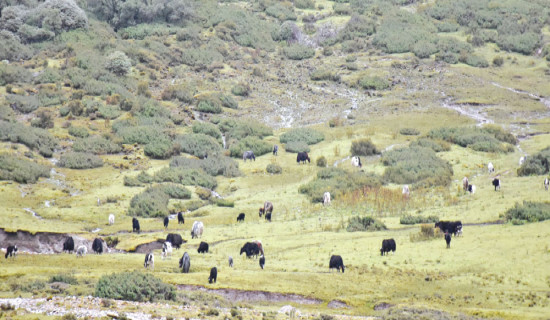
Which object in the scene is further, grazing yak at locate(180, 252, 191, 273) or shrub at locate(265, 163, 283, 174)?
shrub at locate(265, 163, 283, 174)

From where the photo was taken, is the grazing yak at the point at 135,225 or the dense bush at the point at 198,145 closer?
the grazing yak at the point at 135,225

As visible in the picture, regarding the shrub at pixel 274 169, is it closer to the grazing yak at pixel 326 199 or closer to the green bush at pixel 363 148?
the green bush at pixel 363 148

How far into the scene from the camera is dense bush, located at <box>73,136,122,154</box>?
49531mm

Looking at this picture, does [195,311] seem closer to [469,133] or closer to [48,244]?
Result: [48,244]

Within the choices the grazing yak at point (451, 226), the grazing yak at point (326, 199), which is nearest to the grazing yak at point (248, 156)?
the grazing yak at point (326, 199)

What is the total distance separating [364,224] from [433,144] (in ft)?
56.5

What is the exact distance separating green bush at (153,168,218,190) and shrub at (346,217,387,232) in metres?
12.9

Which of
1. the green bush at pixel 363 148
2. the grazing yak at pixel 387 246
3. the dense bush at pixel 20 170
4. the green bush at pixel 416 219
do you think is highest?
the green bush at pixel 363 148

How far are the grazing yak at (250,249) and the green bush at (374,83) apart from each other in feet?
137

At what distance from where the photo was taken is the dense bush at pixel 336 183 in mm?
40469

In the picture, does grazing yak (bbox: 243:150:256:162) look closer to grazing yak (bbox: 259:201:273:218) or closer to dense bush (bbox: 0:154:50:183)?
grazing yak (bbox: 259:201:273:218)

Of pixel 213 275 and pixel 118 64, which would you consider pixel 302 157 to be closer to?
pixel 118 64

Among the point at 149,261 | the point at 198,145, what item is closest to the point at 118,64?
the point at 198,145

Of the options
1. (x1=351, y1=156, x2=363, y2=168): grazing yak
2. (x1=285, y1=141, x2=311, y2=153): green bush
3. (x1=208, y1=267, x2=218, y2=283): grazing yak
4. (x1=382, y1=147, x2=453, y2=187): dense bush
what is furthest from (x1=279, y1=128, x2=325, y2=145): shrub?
(x1=208, y1=267, x2=218, y2=283): grazing yak
